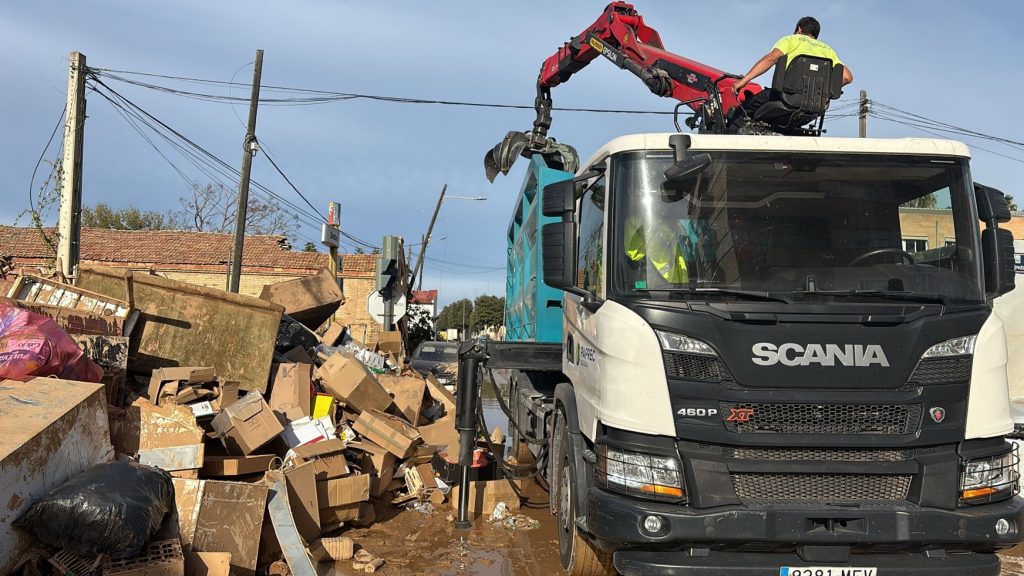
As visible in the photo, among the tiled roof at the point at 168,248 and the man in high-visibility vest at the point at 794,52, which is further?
the tiled roof at the point at 168,248

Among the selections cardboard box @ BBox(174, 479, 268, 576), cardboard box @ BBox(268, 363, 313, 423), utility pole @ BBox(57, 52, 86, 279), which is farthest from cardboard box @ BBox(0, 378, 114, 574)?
utility pole @ BBox(57, 52, 86, 279)

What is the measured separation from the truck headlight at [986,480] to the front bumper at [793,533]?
0.18 ft

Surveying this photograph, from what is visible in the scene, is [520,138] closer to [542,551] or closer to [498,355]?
[498,355]

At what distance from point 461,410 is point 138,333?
122 inches

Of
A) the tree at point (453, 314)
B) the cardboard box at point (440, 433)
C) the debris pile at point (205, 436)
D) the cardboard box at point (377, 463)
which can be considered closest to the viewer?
the debris pile at point (205, 436)

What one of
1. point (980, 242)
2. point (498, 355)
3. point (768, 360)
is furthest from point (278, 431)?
point (980, 242)

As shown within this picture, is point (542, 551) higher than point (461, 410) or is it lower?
lower

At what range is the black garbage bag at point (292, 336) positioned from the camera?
8664 millimetres

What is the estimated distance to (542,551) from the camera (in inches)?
230

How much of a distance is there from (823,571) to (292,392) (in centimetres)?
481

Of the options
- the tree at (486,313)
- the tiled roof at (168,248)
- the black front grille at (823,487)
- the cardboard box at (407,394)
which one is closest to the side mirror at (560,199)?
the black front grille at (823,487)

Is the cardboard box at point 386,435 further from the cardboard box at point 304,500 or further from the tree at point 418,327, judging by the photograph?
the tree at point 418,327

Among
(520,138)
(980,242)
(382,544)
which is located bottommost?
(382,544)

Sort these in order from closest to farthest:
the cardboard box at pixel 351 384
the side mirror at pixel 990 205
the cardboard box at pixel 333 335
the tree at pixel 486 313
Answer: the side mirror at pixel 990 205 → the cardboard box at pixel 351 384 → the cardboard box at pixel 333 335 → the tree at pixel 486 313
